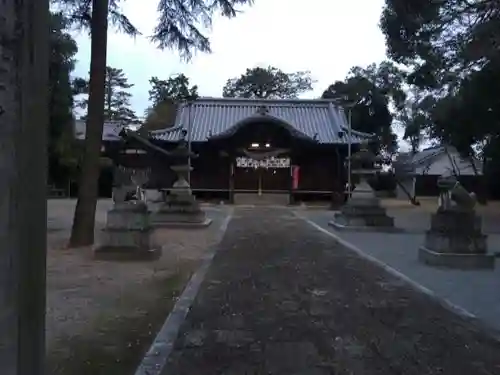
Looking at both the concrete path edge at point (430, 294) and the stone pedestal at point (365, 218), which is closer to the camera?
the concrete path edge at point (430, 294)

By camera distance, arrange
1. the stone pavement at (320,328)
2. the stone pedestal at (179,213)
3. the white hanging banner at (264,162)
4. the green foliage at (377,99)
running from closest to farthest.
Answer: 1. the stone pavement at (320,328)
2. the stone pedestal at (179,213)
3. the white hanging banner at (264,162)
4. the green foliage at (377,99)

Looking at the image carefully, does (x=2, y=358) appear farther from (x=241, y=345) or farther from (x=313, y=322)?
(x=313, y=322)

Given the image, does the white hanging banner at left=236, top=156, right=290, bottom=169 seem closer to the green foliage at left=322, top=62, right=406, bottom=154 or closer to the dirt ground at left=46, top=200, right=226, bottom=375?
the green foliage at left=322, top=62, right=406, bottom=154

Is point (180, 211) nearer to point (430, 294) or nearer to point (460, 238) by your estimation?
point (460, 238)

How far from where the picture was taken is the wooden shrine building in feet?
110

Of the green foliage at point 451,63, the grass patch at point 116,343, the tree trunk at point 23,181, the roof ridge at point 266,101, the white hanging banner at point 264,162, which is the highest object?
the roof ridge at point 266,101

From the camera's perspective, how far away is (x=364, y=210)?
779 inches

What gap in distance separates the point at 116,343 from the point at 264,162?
2893 cm

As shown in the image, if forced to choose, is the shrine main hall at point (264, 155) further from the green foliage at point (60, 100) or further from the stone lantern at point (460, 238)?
the stone lantern at point (460, 238)

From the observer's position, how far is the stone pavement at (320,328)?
16.5 feet

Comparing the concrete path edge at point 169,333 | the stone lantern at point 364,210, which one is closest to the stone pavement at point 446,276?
the stone lantern at point 364,210

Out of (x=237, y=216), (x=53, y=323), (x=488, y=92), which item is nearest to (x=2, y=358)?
(x=53, y=323)

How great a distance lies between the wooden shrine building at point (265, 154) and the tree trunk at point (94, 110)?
19.6m

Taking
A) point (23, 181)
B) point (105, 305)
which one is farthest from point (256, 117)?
point (23, 181)
